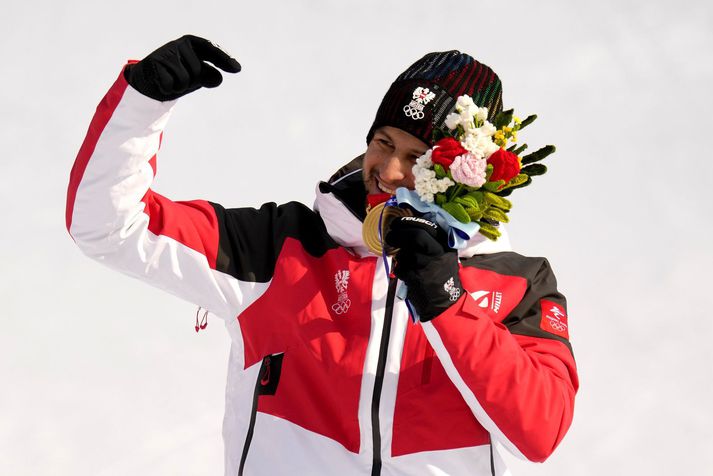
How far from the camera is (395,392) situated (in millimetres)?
2748

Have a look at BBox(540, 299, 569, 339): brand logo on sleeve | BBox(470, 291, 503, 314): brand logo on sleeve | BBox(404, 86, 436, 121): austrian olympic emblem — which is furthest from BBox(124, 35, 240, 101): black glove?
BBox(540, 299, 569, 339): brand logo on sleeve

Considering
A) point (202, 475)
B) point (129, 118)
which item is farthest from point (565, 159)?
point (129, 118)

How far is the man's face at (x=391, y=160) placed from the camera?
2.81 m

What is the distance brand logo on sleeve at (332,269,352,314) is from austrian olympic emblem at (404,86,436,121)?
471 mm

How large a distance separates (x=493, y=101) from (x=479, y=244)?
412 mm

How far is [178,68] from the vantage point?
7.96 feet

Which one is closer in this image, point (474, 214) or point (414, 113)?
point (474, 214)

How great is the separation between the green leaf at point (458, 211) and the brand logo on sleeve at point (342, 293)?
1.65 feet

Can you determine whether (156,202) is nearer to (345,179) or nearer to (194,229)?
(194,229)

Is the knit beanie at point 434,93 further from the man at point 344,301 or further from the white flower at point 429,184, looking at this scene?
the white flower at point 429,184

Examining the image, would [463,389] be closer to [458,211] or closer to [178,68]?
[458,211]

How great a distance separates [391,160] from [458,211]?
18.4 inches

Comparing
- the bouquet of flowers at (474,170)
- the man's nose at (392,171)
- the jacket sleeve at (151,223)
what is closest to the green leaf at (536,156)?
the bouquet of flowers at (474,170)

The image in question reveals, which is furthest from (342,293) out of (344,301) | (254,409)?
(254,409)
